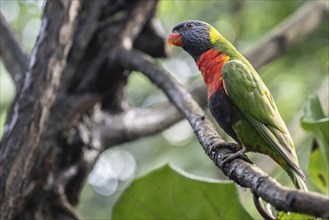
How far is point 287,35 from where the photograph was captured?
9.15ft

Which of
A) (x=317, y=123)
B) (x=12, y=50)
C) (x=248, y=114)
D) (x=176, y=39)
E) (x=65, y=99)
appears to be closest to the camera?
(x=248, y=114)

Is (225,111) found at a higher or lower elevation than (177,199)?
higher

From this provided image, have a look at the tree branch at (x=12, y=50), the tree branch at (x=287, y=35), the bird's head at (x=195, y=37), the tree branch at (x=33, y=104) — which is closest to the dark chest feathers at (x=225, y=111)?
the bird's head at (x=195, y=37)

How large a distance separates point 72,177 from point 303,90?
7.46 ft

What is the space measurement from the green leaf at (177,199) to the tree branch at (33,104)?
1.26ft

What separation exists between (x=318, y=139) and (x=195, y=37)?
2.06 feet

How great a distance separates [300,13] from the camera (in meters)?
2.95

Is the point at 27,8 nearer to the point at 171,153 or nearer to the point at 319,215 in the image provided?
the point at 171,153

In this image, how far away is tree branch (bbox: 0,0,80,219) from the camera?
211cm

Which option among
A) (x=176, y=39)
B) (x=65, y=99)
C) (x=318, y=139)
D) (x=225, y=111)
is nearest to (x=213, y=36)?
(x=176, y=39)

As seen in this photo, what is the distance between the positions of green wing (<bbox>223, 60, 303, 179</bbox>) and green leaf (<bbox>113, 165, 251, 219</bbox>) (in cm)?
25

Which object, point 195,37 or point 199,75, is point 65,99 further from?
point 199,75

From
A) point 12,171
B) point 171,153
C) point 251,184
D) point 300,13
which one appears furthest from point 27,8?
point 251,184

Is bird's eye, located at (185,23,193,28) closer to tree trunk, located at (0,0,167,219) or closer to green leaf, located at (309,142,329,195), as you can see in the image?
tree trunk, located at (0,0,167,219)
